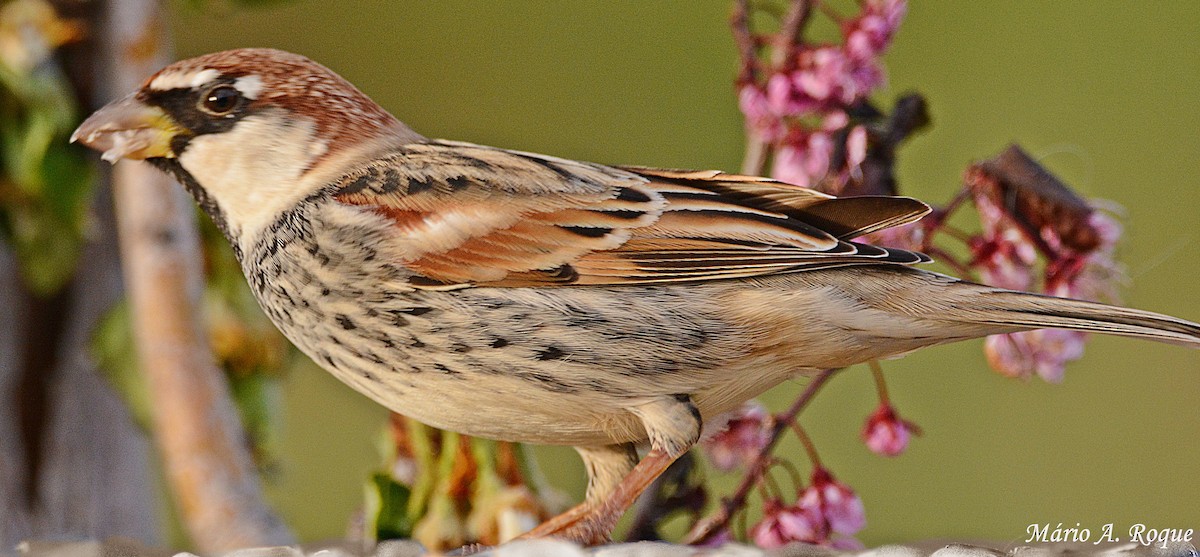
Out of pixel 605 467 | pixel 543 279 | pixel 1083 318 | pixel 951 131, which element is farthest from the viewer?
pixel 951 131

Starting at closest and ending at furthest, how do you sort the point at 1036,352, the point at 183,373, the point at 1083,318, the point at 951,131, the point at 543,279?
the point at 1083,318 → the point at 543,279 → the point at 1036,352 → the point at 183,373 → the point at 951,131

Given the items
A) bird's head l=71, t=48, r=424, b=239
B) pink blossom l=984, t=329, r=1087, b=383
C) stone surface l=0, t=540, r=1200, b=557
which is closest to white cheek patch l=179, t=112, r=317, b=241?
bird's head l=71, t=48, r=424, b=239

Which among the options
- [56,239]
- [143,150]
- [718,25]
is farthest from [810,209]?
[56,239]

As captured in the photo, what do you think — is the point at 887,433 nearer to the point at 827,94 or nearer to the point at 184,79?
the point at 827,94

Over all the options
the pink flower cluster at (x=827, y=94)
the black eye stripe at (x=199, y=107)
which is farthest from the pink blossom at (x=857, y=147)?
the black eye stripe at (x=199, y=107)

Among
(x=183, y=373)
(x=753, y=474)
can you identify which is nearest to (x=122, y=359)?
(x=183, y=373)

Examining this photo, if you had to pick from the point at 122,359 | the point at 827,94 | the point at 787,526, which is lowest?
the point at 122,359

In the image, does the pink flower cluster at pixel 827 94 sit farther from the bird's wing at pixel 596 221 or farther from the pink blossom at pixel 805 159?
the bird's wing at pixel 596 221

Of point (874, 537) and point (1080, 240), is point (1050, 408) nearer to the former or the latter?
point (874, 537)
